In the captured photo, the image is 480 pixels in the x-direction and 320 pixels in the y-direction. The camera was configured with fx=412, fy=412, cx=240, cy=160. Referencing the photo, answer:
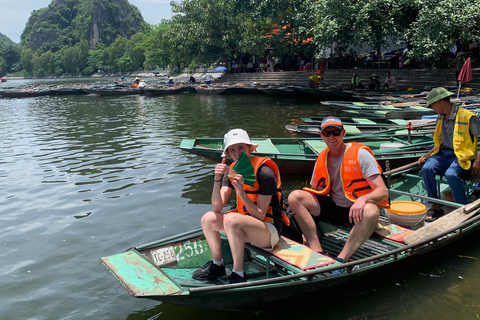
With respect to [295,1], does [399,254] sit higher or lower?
lower

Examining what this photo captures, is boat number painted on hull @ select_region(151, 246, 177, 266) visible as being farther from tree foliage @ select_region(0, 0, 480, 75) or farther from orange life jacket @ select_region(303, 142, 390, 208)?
tree foliage @ select_region(0, 0, 480, 75)

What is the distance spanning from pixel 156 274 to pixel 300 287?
1357mm

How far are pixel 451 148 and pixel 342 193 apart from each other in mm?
2220

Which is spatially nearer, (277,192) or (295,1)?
(277,192)

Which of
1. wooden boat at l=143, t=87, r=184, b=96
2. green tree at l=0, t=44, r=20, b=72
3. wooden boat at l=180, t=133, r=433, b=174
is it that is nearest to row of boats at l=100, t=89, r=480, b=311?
wooden boat at l=180, t=133, r=433, b=174

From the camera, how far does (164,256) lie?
184 inches

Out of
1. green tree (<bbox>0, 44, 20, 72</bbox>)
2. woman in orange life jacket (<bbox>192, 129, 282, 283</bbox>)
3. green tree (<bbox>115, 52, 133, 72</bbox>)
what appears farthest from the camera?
green tree (<bbox>0, 44, 20, 72</bbox>)

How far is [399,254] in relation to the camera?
Result: 14.4 ft

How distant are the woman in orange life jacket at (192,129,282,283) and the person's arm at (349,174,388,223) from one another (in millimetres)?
766

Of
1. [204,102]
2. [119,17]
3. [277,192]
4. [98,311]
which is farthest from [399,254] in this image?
[119,17]

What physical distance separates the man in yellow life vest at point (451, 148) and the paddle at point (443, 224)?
20.7 inches

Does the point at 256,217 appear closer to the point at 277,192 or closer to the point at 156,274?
the point at 277,192

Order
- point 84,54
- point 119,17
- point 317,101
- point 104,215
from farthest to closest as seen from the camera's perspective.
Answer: point 119,17 → point 84,54 → point 317,101 → point 104,215

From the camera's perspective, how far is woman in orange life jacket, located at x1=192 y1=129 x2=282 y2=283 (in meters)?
3.86
